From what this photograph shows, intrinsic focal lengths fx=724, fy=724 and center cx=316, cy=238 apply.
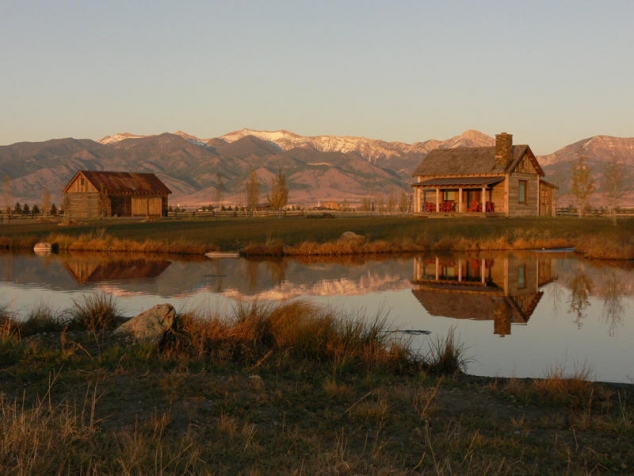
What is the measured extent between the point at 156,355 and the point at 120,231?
119 feet

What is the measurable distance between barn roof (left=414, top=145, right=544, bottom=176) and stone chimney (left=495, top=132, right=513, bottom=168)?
0.75 feet

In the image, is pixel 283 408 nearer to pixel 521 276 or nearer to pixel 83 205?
pixel 521 276

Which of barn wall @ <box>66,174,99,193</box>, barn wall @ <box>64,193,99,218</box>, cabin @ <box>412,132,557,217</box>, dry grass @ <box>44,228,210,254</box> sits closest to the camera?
dry grass @ <box>44,228,210,254</box>

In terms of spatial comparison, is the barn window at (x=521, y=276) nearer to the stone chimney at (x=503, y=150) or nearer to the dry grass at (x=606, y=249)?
the dry grass at (x=606, y=249)

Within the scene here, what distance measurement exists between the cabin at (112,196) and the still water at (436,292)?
40786mm

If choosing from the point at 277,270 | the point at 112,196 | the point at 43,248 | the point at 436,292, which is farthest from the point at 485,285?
the point at 112,196

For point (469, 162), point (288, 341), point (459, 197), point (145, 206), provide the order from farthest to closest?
point (145, 206)
point (469, 162)
point (459, 197)
point (288, 341)

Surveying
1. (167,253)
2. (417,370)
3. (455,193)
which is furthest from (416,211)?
(417,370)

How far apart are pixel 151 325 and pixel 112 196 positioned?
64.7 metres

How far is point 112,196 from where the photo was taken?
72.4 m

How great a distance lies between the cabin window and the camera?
53759 mm

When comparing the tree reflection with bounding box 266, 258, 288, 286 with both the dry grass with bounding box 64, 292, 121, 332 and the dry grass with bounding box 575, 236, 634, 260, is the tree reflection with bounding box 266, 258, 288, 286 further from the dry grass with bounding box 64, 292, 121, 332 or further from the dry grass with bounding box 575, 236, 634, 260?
the dry grass with bounding box 575, 236, 634, 260

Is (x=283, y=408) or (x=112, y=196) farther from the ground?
(x=112, y=196)

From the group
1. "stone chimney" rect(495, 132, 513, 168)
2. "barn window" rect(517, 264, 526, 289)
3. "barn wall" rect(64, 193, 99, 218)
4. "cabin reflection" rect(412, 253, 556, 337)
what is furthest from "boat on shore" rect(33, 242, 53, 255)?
"barn wall" rect(64, 193, 99, 218)
